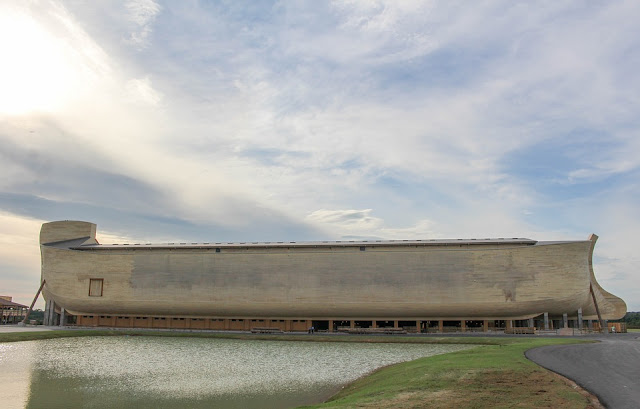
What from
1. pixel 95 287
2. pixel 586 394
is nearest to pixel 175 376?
pixel 586 394

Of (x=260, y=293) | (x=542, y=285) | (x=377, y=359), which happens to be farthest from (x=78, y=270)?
(x=542, y=285)

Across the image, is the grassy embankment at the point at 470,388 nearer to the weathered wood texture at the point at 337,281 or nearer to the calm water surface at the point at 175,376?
the calm water surface at the point at 175,376

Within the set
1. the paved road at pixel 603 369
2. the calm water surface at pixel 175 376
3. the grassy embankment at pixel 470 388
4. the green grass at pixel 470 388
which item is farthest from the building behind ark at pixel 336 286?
the green grass at pixel 470 388

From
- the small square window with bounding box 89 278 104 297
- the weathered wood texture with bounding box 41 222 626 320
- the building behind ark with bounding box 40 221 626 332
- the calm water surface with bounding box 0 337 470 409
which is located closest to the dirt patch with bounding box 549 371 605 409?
the calm water surface with bounding box 0 337 470 409

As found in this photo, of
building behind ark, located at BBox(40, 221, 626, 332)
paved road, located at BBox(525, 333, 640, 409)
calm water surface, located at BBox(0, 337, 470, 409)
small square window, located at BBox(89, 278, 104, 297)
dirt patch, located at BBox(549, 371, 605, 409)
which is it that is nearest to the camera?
dirt patch, located at BBox(549, 371, 605, 409)

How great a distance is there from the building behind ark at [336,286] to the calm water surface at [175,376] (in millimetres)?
28890

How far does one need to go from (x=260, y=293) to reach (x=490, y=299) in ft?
97.3

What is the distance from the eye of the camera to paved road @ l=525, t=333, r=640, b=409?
1355cm

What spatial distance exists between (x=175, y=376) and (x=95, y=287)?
177 feet

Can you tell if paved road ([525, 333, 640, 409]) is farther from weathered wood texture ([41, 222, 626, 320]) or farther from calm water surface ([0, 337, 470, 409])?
weathered wood texture ([41, 222, 626, 320])

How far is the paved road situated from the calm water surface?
339 inches

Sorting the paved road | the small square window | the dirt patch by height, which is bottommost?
the dirt patch

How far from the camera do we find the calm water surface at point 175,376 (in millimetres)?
17406

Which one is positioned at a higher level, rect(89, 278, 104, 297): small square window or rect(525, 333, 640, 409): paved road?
rect(89, 278, 104, 297): small square window
